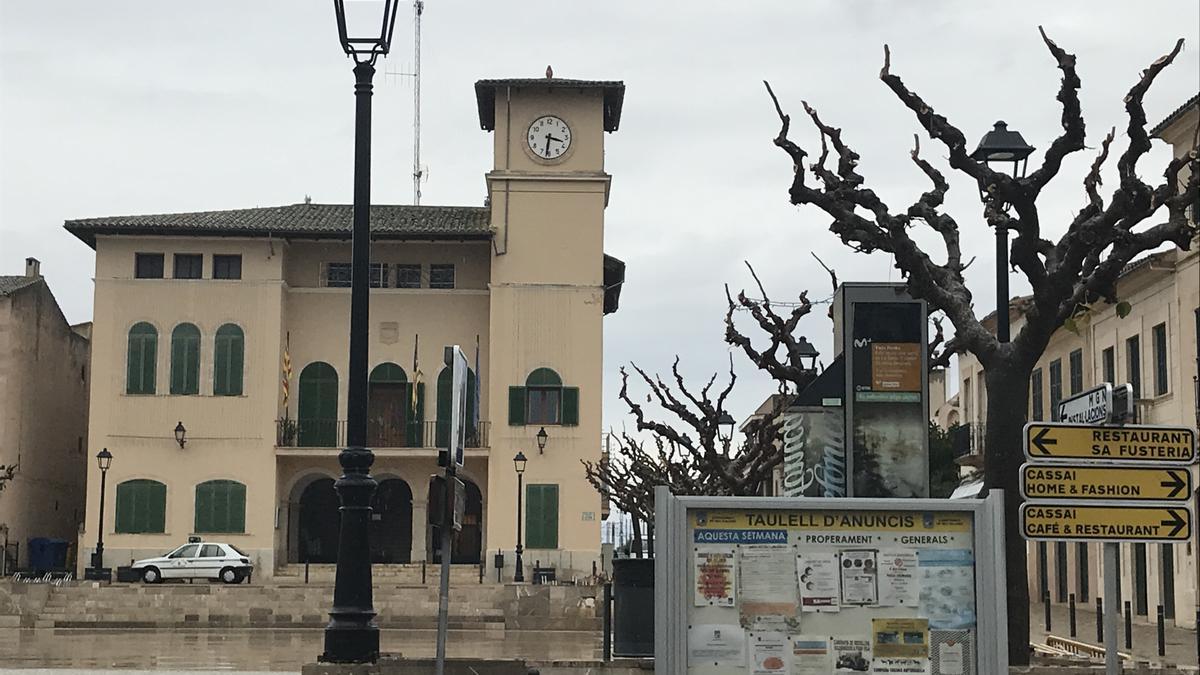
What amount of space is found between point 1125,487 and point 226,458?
41649 mm

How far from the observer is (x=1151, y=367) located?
36.1 metres

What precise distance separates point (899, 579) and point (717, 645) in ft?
3.87

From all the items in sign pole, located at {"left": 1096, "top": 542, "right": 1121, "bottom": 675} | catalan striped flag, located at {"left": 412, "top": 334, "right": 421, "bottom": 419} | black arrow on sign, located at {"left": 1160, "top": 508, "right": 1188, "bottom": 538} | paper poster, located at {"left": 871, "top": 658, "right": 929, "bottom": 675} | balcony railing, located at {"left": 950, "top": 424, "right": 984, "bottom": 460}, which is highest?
catalan striped flag, located at {"left": 412, "top": 334, "right": 421, "bottom": 419}

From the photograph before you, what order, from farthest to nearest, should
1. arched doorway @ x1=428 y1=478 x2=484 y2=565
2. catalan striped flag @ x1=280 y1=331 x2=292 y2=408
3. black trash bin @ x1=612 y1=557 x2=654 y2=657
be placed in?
arched doorway @ x1=428 y1=478 x2=484 y2=565
catalan striped flag @ x1=280 y1=331 x2=292 y2=408
black trash bin @ x1=612 y1=557 x2=654 y2=657

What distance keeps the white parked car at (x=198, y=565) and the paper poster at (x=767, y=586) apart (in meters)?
35.8

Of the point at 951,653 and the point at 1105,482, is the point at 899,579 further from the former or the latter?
the point at 1105,482

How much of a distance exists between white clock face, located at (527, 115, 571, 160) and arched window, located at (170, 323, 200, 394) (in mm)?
11312

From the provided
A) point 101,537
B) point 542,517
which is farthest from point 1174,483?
point 101,537

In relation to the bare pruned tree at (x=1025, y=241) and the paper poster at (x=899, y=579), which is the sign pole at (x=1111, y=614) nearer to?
the paper poster at (x=899, y=579)

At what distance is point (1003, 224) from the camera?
46.9ft

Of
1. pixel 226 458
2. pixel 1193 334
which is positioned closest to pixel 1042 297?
pixel 1193 334

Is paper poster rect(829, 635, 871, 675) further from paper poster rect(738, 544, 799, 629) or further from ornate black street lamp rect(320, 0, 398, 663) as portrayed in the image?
ornate black street lamp rect(320, 0, 398, 663)

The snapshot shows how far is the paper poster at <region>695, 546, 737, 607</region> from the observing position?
9.94 meters

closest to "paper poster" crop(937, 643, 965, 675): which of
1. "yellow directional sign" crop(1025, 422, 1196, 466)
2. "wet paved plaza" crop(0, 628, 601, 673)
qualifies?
"yellow directional sign" crop(1025, 422, 1196, 466)
